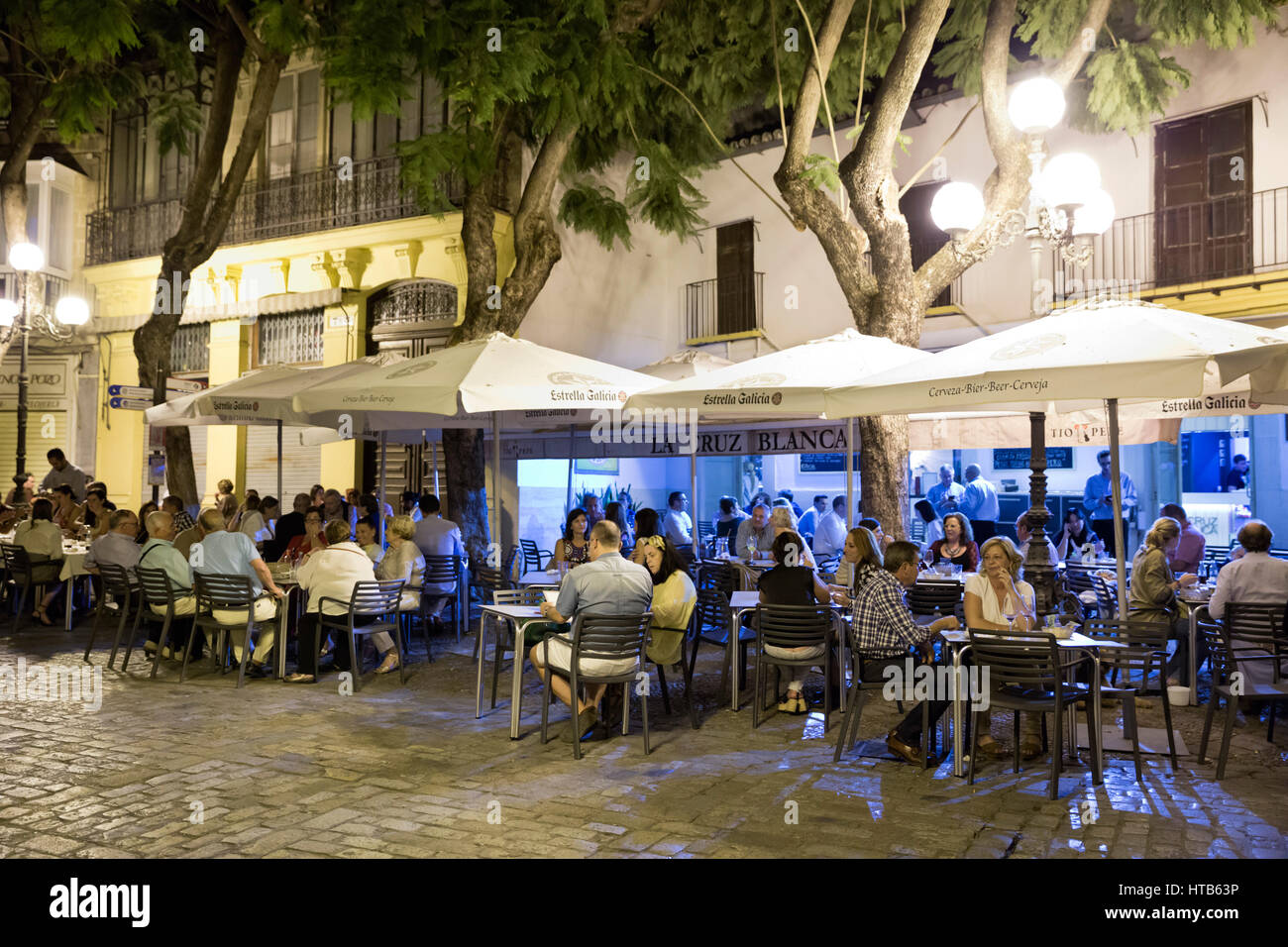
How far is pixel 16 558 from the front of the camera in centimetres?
1193

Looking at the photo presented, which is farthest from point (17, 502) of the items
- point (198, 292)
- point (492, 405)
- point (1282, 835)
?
point (1282, 835)

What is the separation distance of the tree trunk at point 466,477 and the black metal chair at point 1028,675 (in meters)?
8.45

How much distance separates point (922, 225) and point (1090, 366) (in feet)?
34.7

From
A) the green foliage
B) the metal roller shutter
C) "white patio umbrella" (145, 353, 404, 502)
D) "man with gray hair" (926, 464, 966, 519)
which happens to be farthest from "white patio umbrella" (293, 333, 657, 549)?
the metal roller shutter

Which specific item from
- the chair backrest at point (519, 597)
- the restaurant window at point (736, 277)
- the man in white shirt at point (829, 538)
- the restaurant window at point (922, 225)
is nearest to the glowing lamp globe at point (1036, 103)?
the chair backrest at point (519, 597)

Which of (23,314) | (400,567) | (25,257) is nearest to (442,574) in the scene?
(400,567)

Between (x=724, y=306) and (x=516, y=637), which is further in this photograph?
(x=724, y=306)

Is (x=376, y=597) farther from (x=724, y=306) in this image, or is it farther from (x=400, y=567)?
(x=724, y=306)

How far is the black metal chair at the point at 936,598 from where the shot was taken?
866 cm

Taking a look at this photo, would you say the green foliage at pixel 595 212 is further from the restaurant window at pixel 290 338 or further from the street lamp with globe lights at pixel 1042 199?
the restaurant window at pixel 290 338

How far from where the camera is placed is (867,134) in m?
9.88

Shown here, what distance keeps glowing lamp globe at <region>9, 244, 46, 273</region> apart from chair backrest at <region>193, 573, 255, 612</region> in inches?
351

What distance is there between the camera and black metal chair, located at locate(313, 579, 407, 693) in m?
8.76

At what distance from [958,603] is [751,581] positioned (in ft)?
7.49
